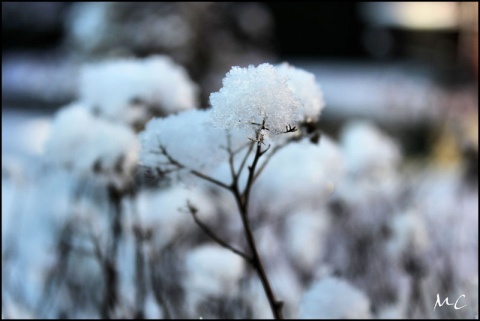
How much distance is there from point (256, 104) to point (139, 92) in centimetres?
83

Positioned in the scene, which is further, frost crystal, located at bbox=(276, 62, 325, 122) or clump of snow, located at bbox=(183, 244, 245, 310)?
clump of snow, located at bbox=(183, 244, 245, 310)

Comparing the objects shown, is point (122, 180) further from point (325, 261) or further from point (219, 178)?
point (325, 261)

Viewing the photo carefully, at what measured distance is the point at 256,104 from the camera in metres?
0.88

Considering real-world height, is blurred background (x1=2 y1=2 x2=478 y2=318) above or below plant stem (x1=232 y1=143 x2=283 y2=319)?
above

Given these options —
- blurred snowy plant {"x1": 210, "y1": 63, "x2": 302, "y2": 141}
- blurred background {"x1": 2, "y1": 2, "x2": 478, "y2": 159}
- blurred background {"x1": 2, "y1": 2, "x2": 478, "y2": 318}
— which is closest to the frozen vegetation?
blurred snowy plant {"x1": 210, "y1": 63, "x2": 302, "y2": 141}

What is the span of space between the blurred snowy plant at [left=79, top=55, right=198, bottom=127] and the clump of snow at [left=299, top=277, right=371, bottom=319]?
0.54 meters

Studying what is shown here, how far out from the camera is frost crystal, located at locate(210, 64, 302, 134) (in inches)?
34.5

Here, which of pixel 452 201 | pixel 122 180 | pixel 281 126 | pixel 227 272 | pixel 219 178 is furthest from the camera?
pixel 452 201

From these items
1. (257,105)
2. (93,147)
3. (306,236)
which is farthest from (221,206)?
(257,105)

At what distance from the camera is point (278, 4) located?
63.8ft

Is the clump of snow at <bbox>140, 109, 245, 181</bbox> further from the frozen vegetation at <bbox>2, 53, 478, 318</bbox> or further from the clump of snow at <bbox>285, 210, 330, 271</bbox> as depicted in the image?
the clump of snow at <bbox>285, 210, 330, 271</bbox>

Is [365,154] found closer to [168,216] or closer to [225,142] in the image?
[168,216]

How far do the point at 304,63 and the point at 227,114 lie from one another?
19.3 meters

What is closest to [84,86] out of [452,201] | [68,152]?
[68,152]
